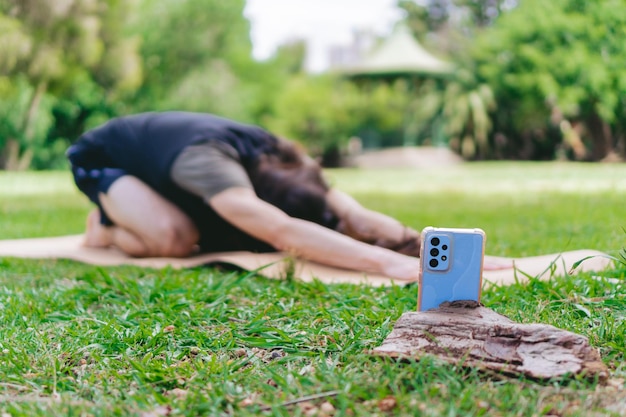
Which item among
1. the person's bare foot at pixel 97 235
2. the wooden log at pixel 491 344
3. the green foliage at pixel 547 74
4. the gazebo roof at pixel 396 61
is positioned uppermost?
the gazebo roof at pixel 396 61

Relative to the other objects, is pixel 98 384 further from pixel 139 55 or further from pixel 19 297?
pixel 139 55

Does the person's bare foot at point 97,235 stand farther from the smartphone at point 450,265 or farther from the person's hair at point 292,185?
the smartphone at point 450,265

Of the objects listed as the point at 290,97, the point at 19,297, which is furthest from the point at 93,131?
the point at 290,97

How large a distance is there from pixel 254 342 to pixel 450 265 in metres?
0.40

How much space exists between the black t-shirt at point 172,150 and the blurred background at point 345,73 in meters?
0.78

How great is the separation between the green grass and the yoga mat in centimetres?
7

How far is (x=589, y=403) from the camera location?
1.05 m

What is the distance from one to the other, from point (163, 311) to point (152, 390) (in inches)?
20.9

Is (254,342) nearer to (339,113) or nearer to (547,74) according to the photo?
(547,74)

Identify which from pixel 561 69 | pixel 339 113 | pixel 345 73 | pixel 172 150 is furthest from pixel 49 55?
pixel 345 73

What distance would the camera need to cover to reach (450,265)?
134cm

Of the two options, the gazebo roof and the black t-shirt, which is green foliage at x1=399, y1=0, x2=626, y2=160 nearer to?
the black t-shirt

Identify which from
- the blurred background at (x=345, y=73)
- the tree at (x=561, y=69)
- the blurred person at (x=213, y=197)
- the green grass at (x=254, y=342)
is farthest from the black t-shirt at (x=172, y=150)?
the tree at (x=561, y=69)

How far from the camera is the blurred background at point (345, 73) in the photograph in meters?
2.42
